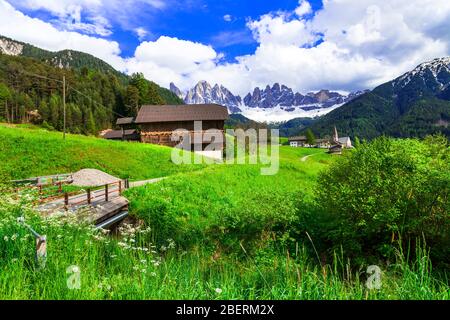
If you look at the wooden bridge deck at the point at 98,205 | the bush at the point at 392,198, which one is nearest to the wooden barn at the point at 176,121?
the wooden bridge deck at the point at 98,205

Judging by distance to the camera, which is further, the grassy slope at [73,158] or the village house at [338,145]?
the village house at [338,145]

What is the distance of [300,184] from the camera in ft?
110

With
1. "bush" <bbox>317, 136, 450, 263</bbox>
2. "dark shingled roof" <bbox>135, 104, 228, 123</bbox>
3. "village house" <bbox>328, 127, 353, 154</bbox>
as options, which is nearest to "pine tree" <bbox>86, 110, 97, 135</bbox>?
"dark shingled roof" <bbox>135, 104, 228, 123</bbox>

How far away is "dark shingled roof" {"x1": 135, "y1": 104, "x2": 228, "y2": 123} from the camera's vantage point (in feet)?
191

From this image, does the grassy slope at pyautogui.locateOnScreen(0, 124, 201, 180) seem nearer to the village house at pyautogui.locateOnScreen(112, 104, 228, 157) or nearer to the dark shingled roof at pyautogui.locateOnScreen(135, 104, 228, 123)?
the village house at pyautogui.locateOnScreen(112, 104, 228, 157)

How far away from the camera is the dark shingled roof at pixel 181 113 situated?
58.1 meters

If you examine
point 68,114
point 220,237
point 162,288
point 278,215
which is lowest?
point 220,237

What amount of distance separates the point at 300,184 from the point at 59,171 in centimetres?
2673

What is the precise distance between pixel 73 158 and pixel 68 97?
376 ft

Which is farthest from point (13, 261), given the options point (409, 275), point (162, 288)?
point (409, 275)

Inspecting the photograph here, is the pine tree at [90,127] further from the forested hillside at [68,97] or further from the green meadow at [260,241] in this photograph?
the green meadow at [260,241]

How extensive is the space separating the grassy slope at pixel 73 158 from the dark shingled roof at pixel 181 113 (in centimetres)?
1845
